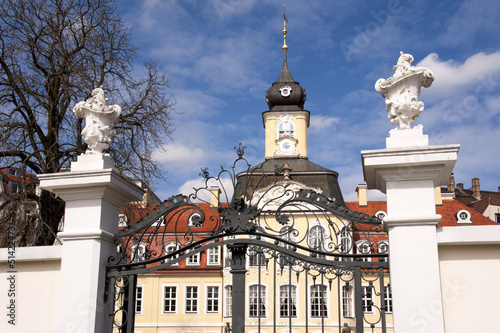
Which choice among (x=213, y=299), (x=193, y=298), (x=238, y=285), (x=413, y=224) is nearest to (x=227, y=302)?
(x=213, y=299)

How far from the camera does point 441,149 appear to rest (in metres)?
4.88

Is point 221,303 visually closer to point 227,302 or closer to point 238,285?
point 227,302

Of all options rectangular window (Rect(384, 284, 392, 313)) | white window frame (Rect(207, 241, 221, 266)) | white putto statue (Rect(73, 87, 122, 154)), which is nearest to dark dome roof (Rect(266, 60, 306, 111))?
white window frame (Rect(207, 241, 221, 266))

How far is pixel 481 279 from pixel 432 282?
1.51 ft

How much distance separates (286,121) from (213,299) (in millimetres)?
11156

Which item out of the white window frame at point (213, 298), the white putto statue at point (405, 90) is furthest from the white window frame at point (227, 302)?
the white putto statue at point (405, 90)

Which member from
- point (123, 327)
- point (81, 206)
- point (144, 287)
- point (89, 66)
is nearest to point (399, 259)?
point (123, 327)

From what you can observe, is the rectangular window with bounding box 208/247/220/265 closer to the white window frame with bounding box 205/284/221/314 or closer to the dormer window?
the white window frame with bounding box 205/284/221/314

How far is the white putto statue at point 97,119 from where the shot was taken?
5.79m

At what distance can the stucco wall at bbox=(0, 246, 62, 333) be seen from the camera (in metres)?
5.68

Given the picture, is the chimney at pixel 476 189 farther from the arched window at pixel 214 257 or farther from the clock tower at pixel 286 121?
the arched window at pixel 214 257

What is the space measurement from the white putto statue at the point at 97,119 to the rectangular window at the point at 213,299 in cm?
2007

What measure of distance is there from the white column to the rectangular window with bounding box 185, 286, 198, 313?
20.8m

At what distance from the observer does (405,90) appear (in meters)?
5.22
